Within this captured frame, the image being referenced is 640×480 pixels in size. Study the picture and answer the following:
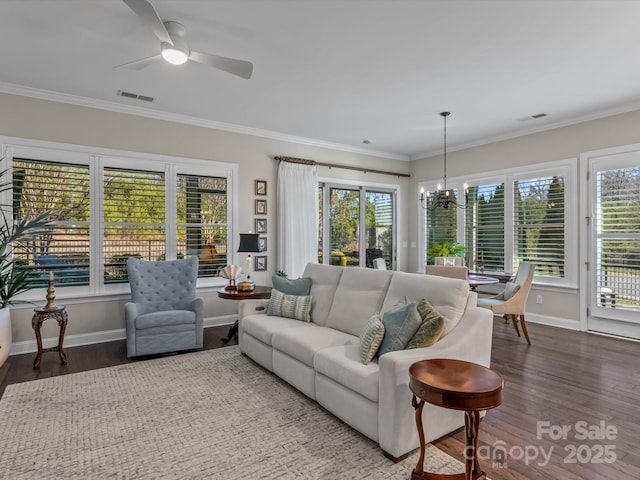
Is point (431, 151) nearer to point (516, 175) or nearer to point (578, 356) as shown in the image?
point (516, 175)

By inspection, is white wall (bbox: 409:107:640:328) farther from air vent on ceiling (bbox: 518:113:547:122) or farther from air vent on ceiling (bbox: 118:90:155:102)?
air vent on ceiling (bbox: 118:90:155:102)

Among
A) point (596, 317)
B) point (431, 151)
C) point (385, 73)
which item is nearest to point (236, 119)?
point (385, 73)

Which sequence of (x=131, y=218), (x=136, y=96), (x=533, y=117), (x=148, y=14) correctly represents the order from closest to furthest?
(x=148, y=14) < (x=136, y=96) < (x=131, y=218) < (x=533, y=117)

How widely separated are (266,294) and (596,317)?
4.43m

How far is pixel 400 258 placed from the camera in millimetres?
7703

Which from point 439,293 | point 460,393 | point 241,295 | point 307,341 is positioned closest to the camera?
point 460,393

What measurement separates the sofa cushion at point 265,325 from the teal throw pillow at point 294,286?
31 centimetres

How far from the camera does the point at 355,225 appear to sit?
7145 millimetres

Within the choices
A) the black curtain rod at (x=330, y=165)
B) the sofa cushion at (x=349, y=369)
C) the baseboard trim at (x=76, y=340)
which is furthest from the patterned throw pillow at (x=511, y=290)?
the baseboard trim at (x=76, y=340)

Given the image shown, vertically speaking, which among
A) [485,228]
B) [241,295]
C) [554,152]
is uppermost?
[554,152]

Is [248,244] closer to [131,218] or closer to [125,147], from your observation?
[131,218]

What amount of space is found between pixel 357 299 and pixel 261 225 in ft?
9.43

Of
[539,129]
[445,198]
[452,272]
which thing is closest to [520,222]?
[445,198]

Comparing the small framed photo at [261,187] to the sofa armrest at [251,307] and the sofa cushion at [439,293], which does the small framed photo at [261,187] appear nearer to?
the sofa armrest at [251,307]
